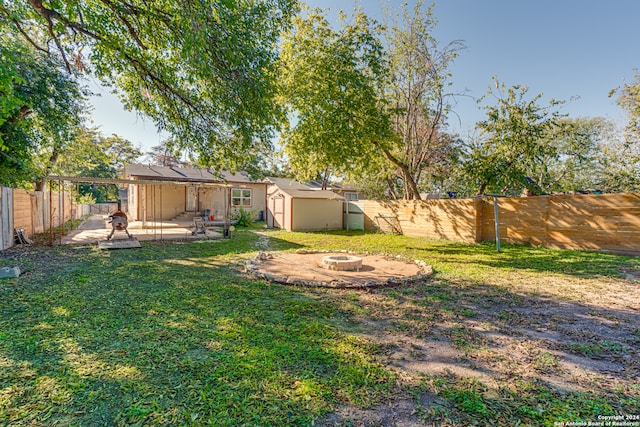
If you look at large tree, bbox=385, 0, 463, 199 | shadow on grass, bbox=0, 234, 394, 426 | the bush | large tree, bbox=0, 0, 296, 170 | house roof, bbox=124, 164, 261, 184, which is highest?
large tree, bbox=385, 0, 463, 199

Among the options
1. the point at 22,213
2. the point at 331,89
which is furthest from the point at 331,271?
the point at 22,213

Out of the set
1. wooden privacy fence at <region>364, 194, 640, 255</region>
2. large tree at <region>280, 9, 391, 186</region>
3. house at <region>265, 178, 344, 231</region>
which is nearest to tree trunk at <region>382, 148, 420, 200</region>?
wooden privacy fence at <region>364, 194, 640, 255</region>

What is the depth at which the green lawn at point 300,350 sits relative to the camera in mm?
2076

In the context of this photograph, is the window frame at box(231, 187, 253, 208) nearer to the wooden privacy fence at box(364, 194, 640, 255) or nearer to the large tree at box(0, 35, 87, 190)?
the large tree at box(0, 35, 87, 190)

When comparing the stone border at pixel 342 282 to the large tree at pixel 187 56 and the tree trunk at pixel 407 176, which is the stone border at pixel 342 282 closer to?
the large tree at pixel 187 56

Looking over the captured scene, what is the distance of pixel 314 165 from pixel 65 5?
8.15 meters

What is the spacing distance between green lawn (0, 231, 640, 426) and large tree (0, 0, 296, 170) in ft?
12.3

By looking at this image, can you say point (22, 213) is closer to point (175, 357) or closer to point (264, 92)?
point (264, 92)

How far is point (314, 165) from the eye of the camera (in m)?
11.8

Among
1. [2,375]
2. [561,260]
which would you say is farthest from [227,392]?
[561,260]

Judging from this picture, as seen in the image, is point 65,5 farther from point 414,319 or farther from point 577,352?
point 577,352

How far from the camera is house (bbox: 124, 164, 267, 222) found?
17312 millimetres

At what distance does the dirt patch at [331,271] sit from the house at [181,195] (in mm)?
10365

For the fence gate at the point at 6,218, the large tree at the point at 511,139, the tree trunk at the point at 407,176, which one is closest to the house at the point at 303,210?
the tree trunk at the point at 407,176
